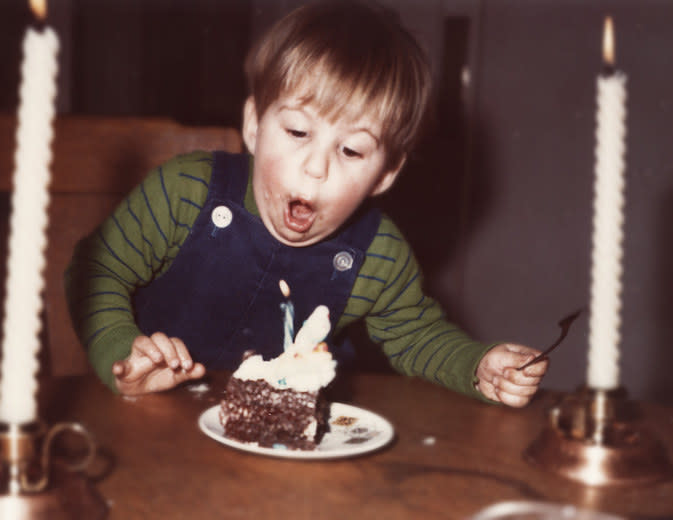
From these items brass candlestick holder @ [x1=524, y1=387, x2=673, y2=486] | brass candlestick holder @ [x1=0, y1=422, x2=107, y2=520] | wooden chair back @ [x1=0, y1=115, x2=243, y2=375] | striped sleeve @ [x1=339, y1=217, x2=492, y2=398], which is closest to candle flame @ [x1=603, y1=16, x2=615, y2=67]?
brass candlestick holder @ [x1=524, y1=387, x2=673, y2=486]

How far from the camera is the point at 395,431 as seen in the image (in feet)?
2.66

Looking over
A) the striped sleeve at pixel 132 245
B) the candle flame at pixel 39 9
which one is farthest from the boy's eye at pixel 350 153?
the candle flame at pixel 39 9

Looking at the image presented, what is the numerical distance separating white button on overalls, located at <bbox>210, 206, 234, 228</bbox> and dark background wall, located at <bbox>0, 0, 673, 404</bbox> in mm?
1040

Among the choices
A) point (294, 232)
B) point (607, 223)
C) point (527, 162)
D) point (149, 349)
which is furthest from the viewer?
point (527, 162)

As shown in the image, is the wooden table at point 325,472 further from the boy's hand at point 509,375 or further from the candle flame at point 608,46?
the candle flame at point 608,46

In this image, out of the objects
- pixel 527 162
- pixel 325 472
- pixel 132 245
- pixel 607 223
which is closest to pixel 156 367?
pixel 325 472

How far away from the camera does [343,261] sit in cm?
130

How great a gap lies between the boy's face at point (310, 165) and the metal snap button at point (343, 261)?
81mm

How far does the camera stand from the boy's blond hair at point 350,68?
1137 mm

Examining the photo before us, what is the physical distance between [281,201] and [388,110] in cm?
20

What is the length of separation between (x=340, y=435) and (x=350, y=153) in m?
0.47

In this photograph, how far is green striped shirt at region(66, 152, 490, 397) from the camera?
3.63 feet

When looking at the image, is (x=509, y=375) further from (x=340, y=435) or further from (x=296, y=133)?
(x=296, y=133)

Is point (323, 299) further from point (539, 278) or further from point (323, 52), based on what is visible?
point (539, 278)
